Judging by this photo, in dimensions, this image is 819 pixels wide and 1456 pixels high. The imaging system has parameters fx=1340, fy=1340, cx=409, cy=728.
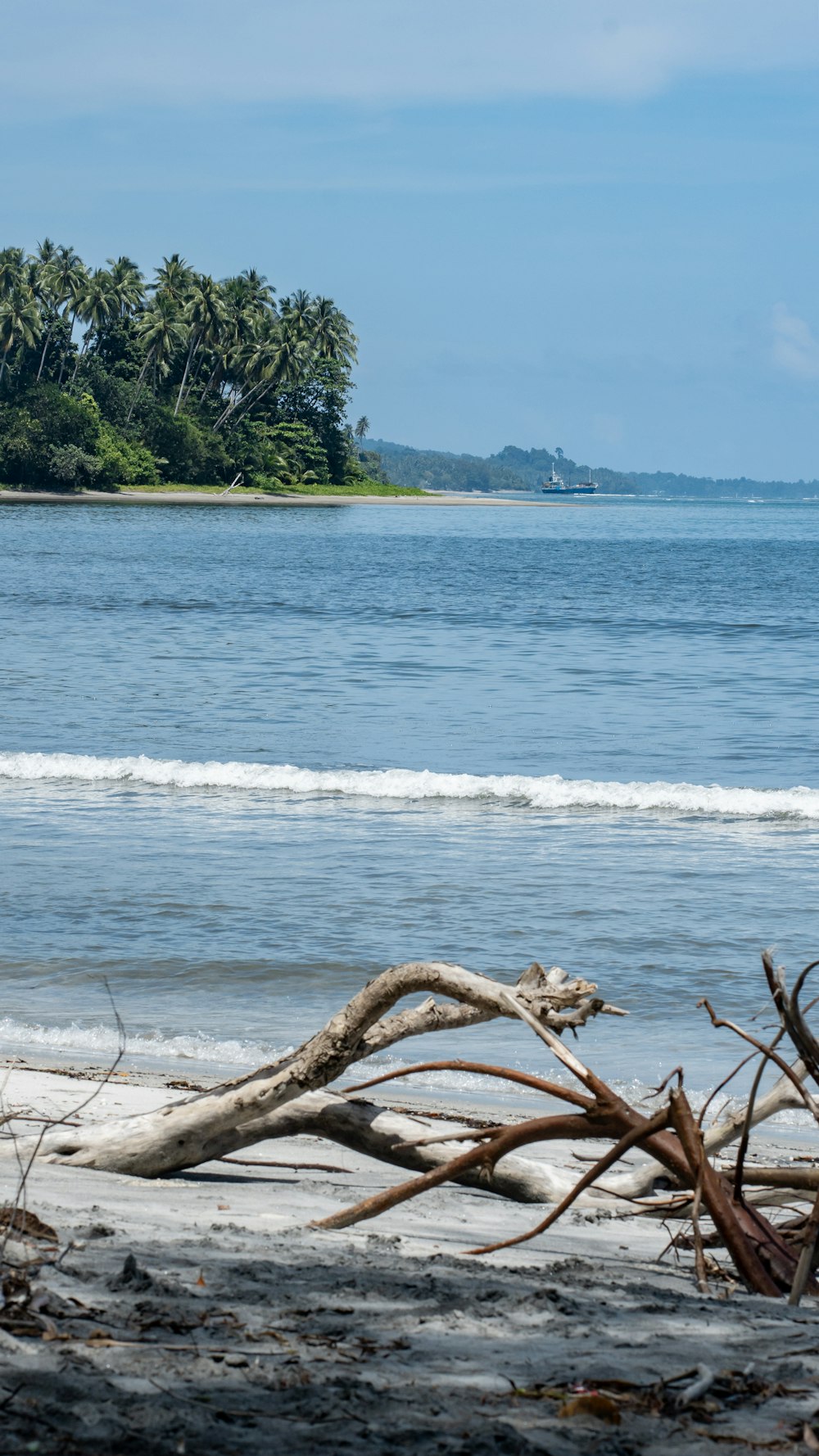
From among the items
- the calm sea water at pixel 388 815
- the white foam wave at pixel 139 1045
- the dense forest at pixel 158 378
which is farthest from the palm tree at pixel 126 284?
the white foam wave at pixel 139 1045

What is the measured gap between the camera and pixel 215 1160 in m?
4.38

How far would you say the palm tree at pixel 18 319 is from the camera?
97.6 meters

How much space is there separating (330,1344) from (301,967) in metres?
4.95

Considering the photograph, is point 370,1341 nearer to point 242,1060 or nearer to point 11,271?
point 242,1060

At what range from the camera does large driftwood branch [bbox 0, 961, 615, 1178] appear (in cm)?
384

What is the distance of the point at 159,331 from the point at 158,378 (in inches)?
326

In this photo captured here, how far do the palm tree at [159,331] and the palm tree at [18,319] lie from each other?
26.0 feet

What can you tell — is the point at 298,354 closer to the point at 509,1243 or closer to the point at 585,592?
the point at 585,592

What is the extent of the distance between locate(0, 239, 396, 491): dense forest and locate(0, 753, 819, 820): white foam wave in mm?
88728

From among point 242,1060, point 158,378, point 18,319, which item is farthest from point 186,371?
point 242,1060

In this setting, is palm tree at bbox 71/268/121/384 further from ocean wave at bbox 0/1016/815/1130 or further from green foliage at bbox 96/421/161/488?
ocean wave at bbox 0/1016/815/1130

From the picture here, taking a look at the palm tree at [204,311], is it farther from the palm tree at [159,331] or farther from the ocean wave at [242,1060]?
the ocean wave at [242,1060]

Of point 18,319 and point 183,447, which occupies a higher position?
point 18,319

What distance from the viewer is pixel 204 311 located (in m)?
103
